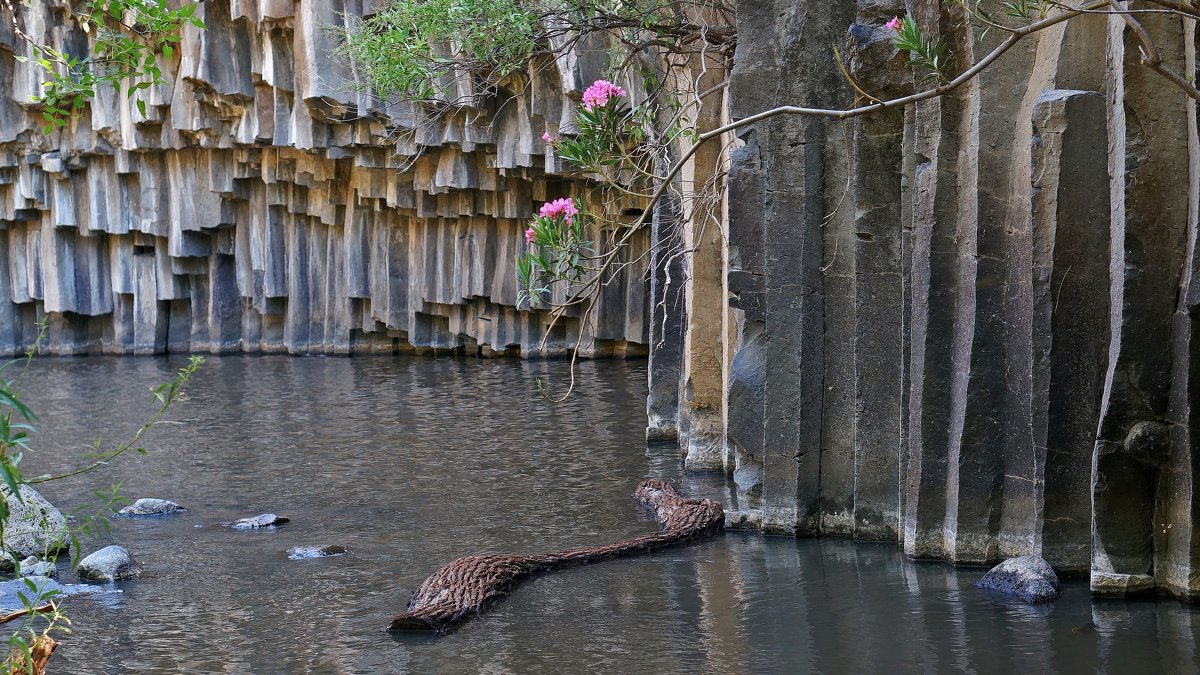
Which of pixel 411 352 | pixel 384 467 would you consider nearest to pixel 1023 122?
pixel 384 467

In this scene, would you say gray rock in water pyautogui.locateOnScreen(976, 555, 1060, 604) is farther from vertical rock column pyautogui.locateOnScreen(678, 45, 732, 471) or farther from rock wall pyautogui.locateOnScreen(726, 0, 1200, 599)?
vertical rock column pyautogui.locateOnScreen(678, 45, 732, 471)

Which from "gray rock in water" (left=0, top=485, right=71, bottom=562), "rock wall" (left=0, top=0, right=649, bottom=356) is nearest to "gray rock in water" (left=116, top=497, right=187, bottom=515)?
"gray rock in water" (left=0, top=485, right=71, bottom=562)

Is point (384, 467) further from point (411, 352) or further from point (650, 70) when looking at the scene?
point (411, 352)

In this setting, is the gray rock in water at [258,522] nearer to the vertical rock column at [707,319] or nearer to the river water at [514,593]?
the river water at [514,593]

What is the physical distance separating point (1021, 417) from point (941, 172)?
4.63 feet

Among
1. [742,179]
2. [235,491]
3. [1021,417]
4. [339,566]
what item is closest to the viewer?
[1021,417]

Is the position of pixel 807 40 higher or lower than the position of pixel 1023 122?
higher

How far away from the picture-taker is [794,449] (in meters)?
8.01

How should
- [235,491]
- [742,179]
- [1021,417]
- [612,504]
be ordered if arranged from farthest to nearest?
1. [235,491]
2. [612,504]
3. [742,179]
4. [1021,417]

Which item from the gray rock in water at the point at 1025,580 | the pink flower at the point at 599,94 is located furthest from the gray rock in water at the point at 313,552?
the gray rock in water at the point at 1025,580

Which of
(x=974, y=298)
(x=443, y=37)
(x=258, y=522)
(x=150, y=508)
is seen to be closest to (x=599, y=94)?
(x=974, y=298)

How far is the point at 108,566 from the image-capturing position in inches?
305

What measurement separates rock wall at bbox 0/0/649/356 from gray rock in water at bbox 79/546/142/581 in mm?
12458

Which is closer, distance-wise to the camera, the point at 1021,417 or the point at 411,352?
the point at 1021,417
